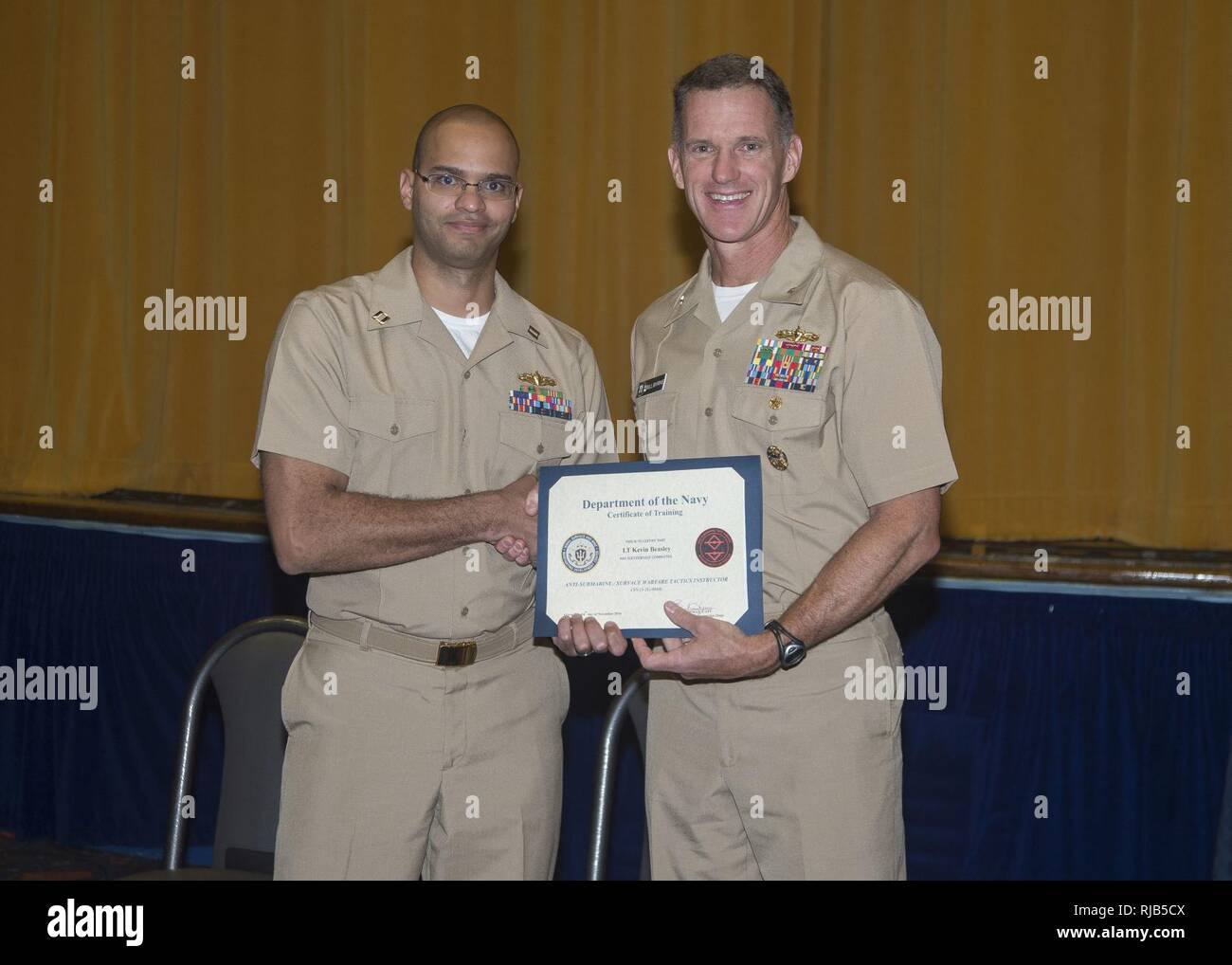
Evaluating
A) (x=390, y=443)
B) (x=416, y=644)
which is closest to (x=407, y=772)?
(x=416, y=644)

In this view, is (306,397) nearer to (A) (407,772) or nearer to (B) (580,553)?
(B) (580,553)

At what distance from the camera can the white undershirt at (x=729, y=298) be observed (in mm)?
2357

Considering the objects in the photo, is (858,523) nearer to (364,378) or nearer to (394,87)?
(364,378)

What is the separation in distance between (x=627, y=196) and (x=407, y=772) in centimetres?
263

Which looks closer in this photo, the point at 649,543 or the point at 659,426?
the point at 649,543

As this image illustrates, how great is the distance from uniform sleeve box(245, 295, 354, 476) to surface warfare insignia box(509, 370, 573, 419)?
353 millimetres

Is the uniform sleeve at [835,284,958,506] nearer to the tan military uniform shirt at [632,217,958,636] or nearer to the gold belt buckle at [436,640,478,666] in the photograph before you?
the tan military uniform shirt at [632,217,958,636]

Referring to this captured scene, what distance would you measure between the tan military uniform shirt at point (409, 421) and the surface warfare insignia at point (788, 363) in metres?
0.53

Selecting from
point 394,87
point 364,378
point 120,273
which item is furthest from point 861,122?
point 120,273

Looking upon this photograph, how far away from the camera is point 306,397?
2.38 meters

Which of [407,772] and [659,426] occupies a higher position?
[659,426]

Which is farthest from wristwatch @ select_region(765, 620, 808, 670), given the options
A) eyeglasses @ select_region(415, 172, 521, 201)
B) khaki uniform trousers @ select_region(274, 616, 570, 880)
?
eyeglasses @ select_region(415, 172, 521, 201)

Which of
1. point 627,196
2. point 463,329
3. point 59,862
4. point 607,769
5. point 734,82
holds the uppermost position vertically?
point 627,196

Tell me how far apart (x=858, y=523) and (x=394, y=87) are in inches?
126
